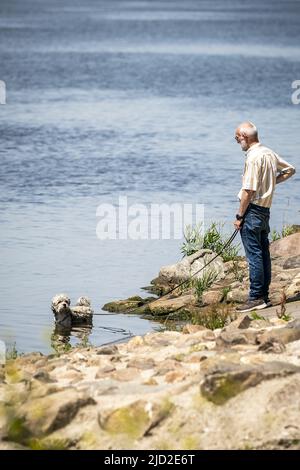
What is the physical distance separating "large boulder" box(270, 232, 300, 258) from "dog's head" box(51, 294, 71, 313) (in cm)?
288

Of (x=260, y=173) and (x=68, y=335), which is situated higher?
(x=260, y=173)

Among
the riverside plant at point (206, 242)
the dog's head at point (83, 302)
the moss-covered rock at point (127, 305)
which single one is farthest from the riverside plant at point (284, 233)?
the dog's head at point (83, 302)

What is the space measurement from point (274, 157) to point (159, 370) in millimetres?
3498

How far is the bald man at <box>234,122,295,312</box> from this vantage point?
13.3 meters

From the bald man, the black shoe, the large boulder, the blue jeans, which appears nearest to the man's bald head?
the bald man

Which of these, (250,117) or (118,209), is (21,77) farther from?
(118,209)

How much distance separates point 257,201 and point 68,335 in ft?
10.2

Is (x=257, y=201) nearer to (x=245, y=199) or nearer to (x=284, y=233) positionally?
(x=245, y=199)

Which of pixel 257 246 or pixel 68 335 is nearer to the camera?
pixel 257 246

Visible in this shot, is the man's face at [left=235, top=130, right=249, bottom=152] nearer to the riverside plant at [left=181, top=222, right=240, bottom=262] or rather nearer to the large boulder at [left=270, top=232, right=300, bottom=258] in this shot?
the large boulder at [left=270, top=232, right=300, bottom=258]

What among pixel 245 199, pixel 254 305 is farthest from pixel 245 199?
pixel 254 305

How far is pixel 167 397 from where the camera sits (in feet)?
31.7

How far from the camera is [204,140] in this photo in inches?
1308

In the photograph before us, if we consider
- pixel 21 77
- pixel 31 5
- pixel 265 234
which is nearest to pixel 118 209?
pixel 265 234
